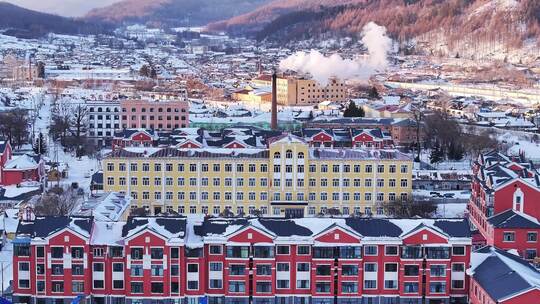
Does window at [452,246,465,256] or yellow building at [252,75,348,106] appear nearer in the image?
window at [452,246,465,256]

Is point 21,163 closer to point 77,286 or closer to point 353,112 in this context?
point 77,286

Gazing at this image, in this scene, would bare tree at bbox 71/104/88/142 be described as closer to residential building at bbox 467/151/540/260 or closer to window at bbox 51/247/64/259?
residential building at bbox 467/151/540/260

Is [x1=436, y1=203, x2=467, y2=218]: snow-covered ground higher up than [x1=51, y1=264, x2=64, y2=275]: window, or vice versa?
[x1=51, y1=264, x2=64, y2=275]: window

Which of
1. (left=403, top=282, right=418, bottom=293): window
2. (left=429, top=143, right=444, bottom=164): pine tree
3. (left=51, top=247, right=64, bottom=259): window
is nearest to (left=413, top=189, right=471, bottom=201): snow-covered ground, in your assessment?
(left=429, top=143, right=444, bottom=164): pine tree

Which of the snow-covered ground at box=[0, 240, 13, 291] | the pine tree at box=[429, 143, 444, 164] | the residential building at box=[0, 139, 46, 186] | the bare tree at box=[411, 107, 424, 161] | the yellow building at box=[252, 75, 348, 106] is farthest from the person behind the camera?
the yellow building at box=[252, 75, 348, 106]

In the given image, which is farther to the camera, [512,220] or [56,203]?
[56,203]

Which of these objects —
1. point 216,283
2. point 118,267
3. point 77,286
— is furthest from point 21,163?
point 216,283
